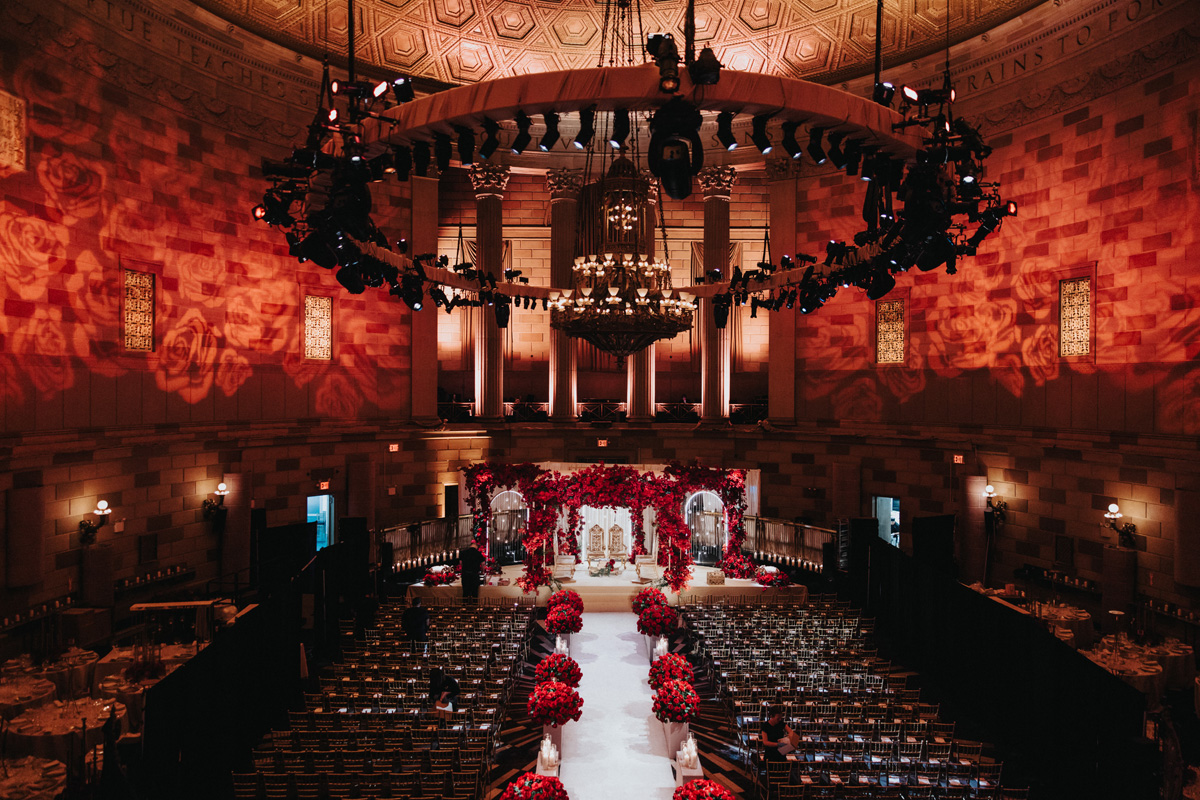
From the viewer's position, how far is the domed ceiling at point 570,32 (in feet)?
58.7

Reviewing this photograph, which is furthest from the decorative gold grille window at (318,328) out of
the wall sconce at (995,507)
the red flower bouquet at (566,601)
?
the wall sconce at (995,507)

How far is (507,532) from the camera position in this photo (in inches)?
774

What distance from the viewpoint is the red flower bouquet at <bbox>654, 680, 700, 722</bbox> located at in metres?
10.0

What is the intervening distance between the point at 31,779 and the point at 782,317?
18.4 meters

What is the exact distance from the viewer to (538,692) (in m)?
10.1

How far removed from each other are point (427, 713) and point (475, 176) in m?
15.6

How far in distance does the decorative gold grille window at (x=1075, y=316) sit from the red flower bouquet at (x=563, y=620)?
11.3m

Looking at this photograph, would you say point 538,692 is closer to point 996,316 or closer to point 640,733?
point 640,733

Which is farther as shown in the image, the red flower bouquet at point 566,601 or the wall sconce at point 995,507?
the wall sconce at point 995,507

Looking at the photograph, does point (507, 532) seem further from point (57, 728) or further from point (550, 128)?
A: point (550, 128)

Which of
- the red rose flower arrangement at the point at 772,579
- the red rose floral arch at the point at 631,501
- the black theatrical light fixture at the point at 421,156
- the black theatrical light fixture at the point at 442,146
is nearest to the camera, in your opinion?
the black theatrical light fixture at the point at 442,146

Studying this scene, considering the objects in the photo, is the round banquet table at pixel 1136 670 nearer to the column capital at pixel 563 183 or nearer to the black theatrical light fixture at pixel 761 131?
the black theatrical light fixture at pixel 761 131

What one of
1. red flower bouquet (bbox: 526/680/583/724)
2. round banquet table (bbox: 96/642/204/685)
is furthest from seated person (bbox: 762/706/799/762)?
round banquet table (bbox: 96/642/204/685)

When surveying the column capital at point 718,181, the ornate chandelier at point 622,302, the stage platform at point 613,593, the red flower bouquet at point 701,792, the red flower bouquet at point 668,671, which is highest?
the column capital at point 718,181
